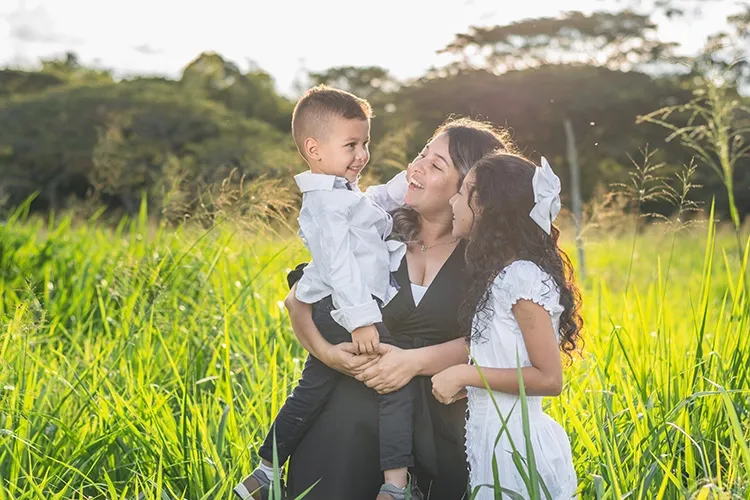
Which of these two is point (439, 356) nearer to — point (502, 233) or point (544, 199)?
point (502, 233)

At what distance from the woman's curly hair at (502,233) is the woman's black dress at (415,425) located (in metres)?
0.21

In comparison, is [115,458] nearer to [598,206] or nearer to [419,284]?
[419,284]

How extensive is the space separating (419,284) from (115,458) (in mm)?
1241

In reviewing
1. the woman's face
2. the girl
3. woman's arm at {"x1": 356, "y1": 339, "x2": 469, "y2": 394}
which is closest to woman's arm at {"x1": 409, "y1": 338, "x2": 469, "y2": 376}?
woman's arm at {"x1": 356, "y1": 339, "x2": 469, "y2": 394}

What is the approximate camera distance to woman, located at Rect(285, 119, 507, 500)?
104 inches

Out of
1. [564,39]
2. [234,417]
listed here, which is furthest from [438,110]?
[234,417]

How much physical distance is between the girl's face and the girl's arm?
0.29 m

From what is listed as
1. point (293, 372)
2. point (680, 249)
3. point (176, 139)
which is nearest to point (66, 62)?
point (176, 139)

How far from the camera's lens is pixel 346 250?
8.42 ft

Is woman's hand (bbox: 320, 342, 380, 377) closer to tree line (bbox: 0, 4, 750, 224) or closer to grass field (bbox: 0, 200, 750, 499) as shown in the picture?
grass field (bbox: 0, 200, 750, 499)

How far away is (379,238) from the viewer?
269 centimetres

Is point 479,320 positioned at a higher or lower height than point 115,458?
higher

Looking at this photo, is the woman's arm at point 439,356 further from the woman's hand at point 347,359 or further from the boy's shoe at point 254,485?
the boy's shoe at point 254,485

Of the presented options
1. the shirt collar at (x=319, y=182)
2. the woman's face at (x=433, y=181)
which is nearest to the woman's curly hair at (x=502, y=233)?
the woman's face at (x=433, y=181)
